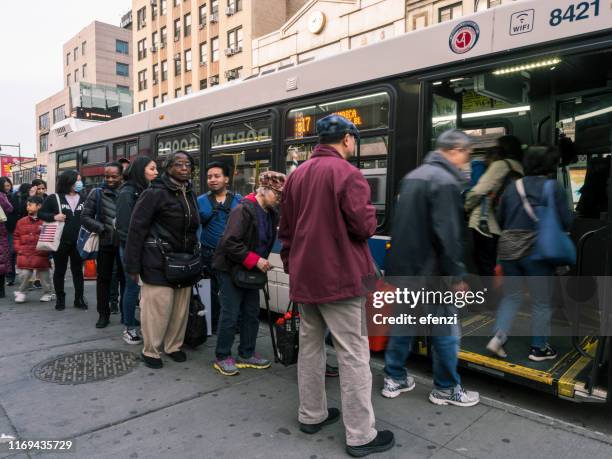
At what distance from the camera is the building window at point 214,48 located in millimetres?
38625

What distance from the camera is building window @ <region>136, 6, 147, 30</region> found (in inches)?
1868

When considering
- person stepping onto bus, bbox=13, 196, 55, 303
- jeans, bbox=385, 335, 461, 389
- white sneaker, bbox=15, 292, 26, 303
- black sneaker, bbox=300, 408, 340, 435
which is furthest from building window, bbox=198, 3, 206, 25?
black sneaker, bbox=300, 408, 340, 435

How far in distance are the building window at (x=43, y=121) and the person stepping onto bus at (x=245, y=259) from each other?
69490mm

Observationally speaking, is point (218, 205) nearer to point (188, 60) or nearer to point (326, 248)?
point (326, 248)

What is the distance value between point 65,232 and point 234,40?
3350cm

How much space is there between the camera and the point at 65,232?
6578mm

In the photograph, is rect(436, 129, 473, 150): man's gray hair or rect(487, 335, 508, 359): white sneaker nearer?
rect(436, 129, 473, 150): man's gray hair

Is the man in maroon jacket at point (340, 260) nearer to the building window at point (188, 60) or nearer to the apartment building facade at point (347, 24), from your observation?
the apartment building facade at point (347, 24)

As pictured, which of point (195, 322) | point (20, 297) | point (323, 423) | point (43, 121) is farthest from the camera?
point (43, 121)

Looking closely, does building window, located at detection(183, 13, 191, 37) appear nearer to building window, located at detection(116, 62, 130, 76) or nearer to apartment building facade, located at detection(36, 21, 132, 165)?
apartment building facade, located at detection(36, 21, 132, 165)

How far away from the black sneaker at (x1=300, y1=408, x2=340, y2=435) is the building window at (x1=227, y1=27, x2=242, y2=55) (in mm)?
35988

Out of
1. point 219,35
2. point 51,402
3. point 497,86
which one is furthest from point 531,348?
point 219,35

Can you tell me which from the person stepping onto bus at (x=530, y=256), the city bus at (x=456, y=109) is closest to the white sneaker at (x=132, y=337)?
the city bus at (x=456, y=109)

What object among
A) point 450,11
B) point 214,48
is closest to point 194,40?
point 214,48
